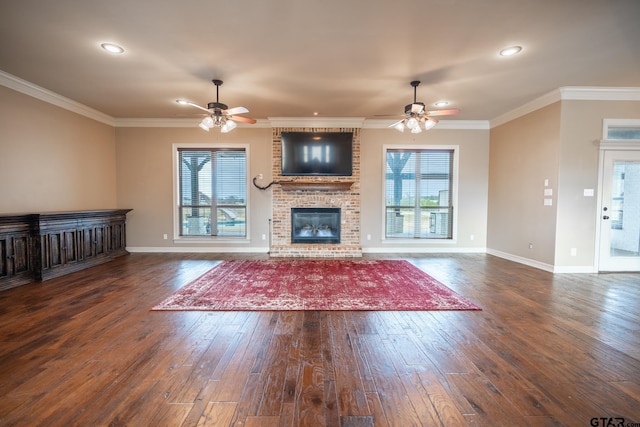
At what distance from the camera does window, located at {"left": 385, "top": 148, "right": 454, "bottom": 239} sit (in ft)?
20.3

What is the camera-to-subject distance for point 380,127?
6055 millimetres

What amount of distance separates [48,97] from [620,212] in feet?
31.7

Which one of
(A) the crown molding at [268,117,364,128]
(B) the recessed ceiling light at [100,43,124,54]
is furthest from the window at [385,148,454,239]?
(B) the recessed ceiling light at [100,43,124,54]

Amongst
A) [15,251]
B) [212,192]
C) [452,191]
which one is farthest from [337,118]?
[15,251]

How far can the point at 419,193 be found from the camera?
20.4ft

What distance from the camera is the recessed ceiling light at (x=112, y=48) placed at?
3.02m

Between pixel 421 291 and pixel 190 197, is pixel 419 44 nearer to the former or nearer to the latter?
pixel 421 291

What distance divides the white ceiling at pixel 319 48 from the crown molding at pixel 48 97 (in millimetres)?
190

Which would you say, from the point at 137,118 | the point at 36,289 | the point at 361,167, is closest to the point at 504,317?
the point at 361,167

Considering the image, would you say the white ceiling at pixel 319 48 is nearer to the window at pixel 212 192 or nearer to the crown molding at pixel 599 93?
the crown molding at pixel 599 93

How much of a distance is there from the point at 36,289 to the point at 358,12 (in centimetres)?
511

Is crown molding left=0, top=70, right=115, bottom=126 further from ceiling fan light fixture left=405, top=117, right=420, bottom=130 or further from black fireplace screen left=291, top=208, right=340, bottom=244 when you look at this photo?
ceiling fan light fixture left=405, top=117, right=420, bottom=130

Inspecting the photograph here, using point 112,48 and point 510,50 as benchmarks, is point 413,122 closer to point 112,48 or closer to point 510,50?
point 510,50

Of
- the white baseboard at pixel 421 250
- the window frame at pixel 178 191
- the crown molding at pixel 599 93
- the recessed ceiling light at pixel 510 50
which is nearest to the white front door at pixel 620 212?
the crown molding at pixel 599 93
